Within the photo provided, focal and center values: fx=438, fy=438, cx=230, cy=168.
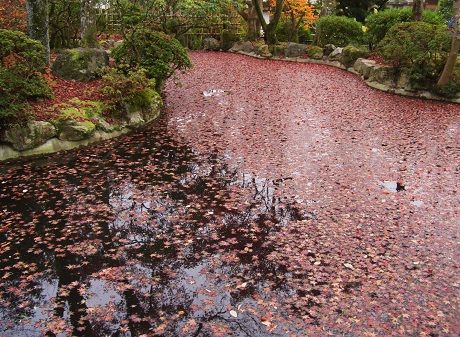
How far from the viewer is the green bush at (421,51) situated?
14.7 meters

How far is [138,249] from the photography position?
5.91 meters

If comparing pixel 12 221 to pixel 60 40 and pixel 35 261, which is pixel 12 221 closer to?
pixel 35 261

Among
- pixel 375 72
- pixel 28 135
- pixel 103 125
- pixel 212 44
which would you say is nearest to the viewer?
pixel 28 135

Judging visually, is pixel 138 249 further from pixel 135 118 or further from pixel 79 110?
pixel 135 118

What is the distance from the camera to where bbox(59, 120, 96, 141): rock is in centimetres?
949

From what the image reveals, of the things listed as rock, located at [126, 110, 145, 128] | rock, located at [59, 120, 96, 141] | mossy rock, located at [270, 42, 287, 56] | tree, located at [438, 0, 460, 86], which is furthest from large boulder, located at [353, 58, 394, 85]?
rock, located at [59, 120, 96, 141]

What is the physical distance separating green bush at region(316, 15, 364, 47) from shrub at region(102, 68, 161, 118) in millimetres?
14989

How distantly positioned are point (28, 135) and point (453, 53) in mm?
12454

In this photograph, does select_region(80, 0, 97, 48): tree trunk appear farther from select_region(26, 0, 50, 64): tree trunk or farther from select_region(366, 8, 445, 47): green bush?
select_region(366, 8, 445, 47): green bush

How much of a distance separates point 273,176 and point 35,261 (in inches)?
174

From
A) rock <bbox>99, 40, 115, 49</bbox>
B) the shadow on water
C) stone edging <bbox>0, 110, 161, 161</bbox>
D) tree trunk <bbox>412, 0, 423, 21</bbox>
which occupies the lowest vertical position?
the shadow on water

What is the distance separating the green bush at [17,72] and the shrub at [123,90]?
162 cm

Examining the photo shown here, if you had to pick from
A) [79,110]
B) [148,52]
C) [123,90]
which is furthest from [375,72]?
[79,110]

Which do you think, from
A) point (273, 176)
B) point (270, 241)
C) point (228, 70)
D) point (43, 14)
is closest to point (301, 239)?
point (270, 241)
